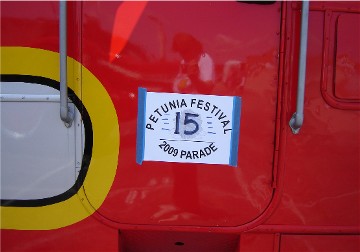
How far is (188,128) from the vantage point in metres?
1.71

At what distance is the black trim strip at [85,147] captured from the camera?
5.53 feet

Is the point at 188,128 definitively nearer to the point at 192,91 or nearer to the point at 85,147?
the point at 192,91

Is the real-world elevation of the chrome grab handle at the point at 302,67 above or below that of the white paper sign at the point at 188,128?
above

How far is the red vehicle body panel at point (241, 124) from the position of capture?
1.67 metres

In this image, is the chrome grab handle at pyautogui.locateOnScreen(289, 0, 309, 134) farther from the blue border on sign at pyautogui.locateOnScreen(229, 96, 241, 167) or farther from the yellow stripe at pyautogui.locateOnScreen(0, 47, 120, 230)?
the yellow stripe at pyautogui.locateOnScreen(0, 47, 120, 230)

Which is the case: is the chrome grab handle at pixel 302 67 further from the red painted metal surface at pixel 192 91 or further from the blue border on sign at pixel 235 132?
the blue border on sign at pixel 235 132

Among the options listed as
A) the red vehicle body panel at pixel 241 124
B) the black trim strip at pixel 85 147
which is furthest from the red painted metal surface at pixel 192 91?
the black trim strip at pixel 85 147

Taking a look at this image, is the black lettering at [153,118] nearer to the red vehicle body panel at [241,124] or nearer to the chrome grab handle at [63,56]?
the red vehicle body panel at [241,124]

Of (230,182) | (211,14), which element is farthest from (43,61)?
(230,182)

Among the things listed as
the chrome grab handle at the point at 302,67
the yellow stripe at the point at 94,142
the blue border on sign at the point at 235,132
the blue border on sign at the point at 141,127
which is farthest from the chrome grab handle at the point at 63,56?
the chrome grab handle at the point at 302,67

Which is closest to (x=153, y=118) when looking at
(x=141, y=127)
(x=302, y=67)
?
(x=141, y=127)

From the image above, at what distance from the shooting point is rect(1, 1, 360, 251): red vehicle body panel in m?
1.67

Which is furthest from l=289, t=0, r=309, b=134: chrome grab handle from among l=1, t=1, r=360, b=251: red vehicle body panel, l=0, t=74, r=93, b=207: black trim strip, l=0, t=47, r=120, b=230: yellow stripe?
l=0, t=74, r=93, b=207: black trim strip

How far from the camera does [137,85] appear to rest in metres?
1.69
